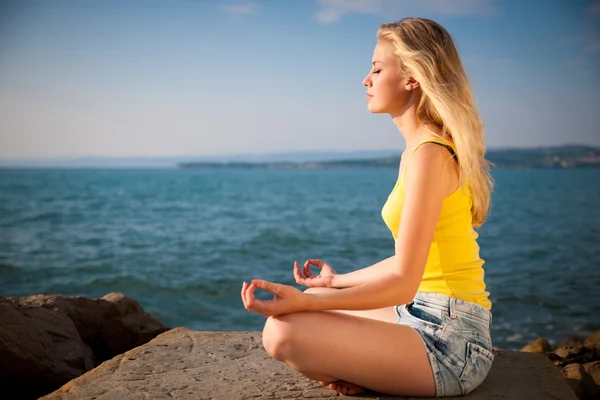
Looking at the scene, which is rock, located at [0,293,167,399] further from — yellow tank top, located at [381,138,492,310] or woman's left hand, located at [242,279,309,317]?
yellow tank top, located at [381,138,492,310]

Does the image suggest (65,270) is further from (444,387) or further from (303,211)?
(303,211)

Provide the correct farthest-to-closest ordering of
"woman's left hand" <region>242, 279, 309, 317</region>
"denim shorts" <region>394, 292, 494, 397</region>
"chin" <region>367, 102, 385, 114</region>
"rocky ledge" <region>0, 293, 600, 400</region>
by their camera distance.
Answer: "rocky ledge" <region>0, 293, 600, 400</region> < "chin" <region>367, 102, 385, 114</region> < "denim shorts" <region>394, 292, 494, 397</region> < "woman's left hand" <region>242, 279, 309, 317</region>

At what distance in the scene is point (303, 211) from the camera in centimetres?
3027

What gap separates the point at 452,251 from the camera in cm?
276

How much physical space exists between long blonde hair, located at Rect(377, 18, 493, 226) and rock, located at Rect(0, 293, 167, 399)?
2897mm

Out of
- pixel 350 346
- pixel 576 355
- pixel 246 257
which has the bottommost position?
pixel 246 257

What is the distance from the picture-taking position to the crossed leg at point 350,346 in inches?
103

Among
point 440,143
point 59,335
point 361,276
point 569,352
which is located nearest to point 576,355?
point 569,352

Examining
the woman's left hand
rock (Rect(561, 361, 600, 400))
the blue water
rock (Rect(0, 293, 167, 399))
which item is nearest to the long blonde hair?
the woman's left hand

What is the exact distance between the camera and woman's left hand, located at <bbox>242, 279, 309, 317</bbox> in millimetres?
2494

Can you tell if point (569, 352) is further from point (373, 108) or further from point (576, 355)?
point (373, 108)

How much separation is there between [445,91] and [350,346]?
47.6 inches

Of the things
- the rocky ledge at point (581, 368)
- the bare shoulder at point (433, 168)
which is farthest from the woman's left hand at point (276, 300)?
the rocky ledge at point (581, 368)

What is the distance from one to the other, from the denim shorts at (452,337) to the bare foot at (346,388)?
1.21 feet
